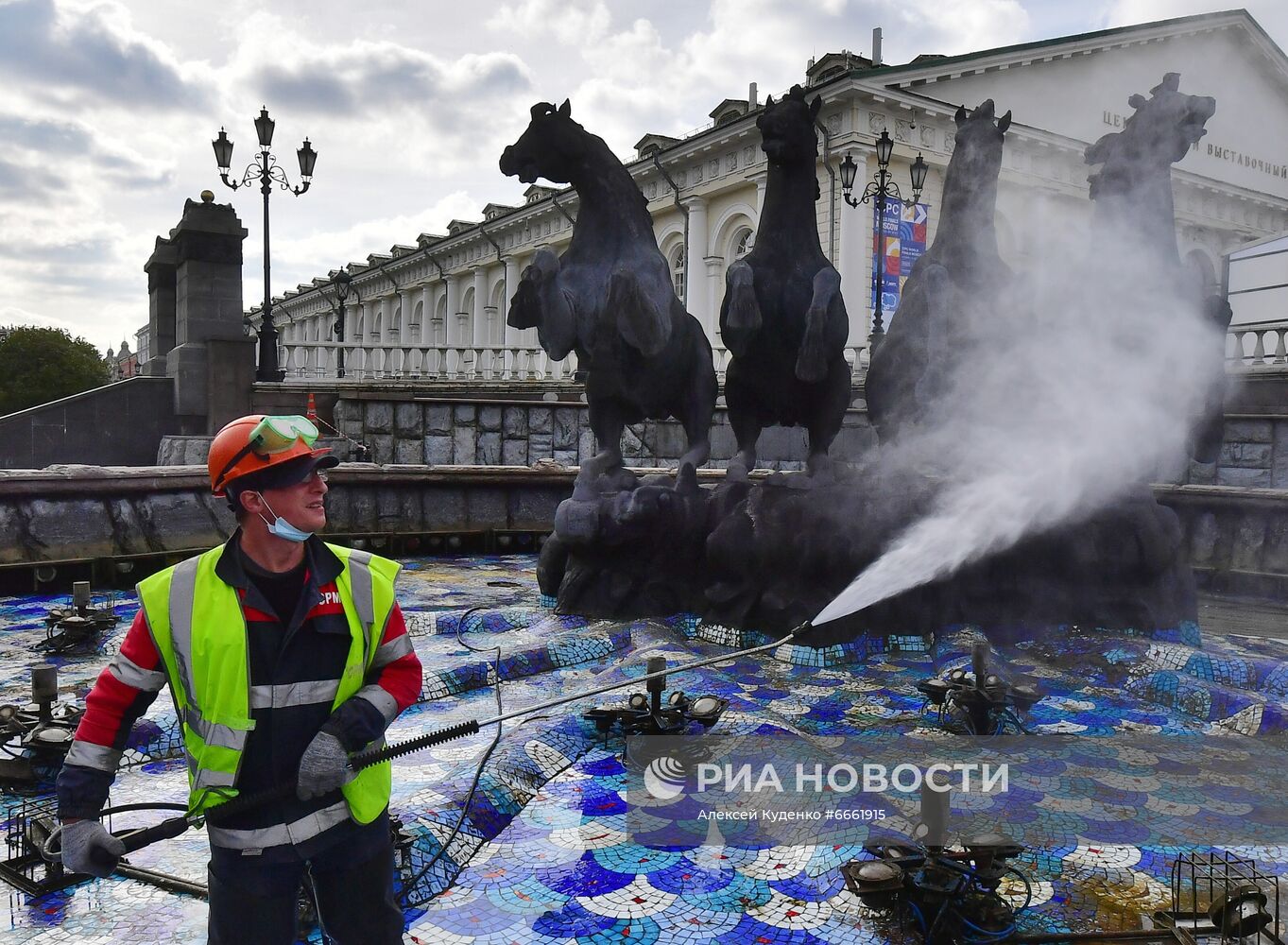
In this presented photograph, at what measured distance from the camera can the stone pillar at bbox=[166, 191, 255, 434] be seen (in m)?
17.6

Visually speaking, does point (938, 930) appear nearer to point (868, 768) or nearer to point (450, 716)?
point (868, 768)

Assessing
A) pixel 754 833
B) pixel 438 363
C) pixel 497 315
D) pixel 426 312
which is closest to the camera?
pixel 754 833

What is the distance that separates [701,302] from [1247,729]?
28.3m

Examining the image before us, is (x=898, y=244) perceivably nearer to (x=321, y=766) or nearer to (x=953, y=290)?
(x=953, y=290)

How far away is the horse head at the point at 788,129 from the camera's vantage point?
831 centimetres

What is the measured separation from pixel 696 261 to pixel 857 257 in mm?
6703

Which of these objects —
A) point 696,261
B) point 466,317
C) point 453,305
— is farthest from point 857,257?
point 453,305

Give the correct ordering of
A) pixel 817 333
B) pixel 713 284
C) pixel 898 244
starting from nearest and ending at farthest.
Result: 1. pixel 817 333
2. pixel 898 244
3. pixel 713 284

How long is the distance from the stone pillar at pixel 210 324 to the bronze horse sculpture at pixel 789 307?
40.4ft

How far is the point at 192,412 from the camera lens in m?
17.7

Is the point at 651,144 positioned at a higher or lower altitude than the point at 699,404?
higher

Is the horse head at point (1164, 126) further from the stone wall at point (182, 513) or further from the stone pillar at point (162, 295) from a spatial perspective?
the stone pillar at point (162, 295)

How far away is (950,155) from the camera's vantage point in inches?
1006

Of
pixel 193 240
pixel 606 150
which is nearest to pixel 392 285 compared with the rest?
pixel 193 240
